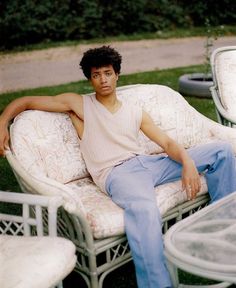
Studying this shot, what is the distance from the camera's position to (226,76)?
14.5ft

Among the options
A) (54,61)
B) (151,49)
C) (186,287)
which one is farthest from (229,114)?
(151,49)

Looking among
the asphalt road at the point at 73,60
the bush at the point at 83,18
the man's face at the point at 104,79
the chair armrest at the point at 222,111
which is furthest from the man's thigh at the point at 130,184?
the bush at the point at 83,18

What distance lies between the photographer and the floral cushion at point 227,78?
428cm

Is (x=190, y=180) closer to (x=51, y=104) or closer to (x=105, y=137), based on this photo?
(x=105, y=137)

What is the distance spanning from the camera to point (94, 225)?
2.65 m

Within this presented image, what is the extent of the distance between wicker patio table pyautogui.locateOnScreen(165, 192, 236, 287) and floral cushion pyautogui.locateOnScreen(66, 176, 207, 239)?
0.32m

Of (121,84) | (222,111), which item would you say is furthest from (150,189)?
(121,84)

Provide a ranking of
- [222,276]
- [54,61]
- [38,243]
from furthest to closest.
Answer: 1. [54,61]
2. [38,243]
3. [222,276]

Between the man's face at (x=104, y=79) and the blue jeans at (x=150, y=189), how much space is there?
1.46 feet

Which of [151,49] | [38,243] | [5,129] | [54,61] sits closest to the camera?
[38,243]

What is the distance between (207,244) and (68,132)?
4.45 feet

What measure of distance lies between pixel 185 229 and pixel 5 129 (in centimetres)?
116

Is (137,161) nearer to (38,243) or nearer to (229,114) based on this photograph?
(38,243)

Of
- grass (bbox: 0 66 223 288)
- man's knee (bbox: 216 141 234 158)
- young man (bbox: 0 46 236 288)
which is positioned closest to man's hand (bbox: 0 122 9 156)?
young man (bbox: 0 46 236 288)
